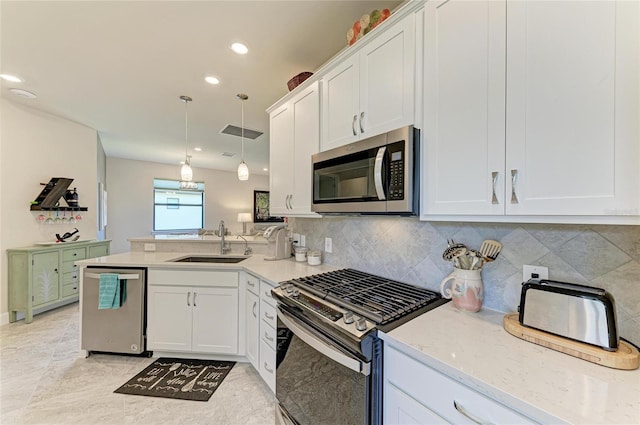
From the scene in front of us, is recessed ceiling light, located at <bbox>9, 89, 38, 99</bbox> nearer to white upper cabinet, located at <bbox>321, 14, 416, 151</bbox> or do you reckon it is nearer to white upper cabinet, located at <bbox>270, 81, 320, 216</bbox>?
white upper cabinet, located at <bbox>270, 81, 320, 216</bbox>

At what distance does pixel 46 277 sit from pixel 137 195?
347 cm

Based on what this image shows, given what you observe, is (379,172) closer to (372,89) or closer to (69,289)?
(372,89)

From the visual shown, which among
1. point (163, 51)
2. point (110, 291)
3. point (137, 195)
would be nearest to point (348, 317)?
point (110, 291)

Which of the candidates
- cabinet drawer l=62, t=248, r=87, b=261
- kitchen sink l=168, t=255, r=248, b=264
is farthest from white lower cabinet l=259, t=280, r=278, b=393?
cabinet drawer l=62, t=248, r=87, b=261

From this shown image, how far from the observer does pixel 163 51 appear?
217 cm

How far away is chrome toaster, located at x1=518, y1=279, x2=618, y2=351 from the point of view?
82cm

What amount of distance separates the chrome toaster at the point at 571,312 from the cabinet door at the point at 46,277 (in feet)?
16.3

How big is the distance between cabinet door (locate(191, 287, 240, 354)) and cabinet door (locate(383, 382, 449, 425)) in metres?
1.58

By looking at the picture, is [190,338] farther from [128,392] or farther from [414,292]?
[414,292]

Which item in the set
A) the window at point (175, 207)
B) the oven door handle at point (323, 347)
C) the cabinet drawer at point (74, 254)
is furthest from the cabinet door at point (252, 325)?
the window at point (175, 207)

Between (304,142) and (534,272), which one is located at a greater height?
(304,142)

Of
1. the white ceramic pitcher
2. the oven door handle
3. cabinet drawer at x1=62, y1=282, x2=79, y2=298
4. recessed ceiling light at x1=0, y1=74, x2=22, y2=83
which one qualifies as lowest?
cabinet drawer at x1=62, y1=282, x2=79, y2=298

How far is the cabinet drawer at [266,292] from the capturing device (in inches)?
72.4

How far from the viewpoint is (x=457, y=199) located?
1115 mm
